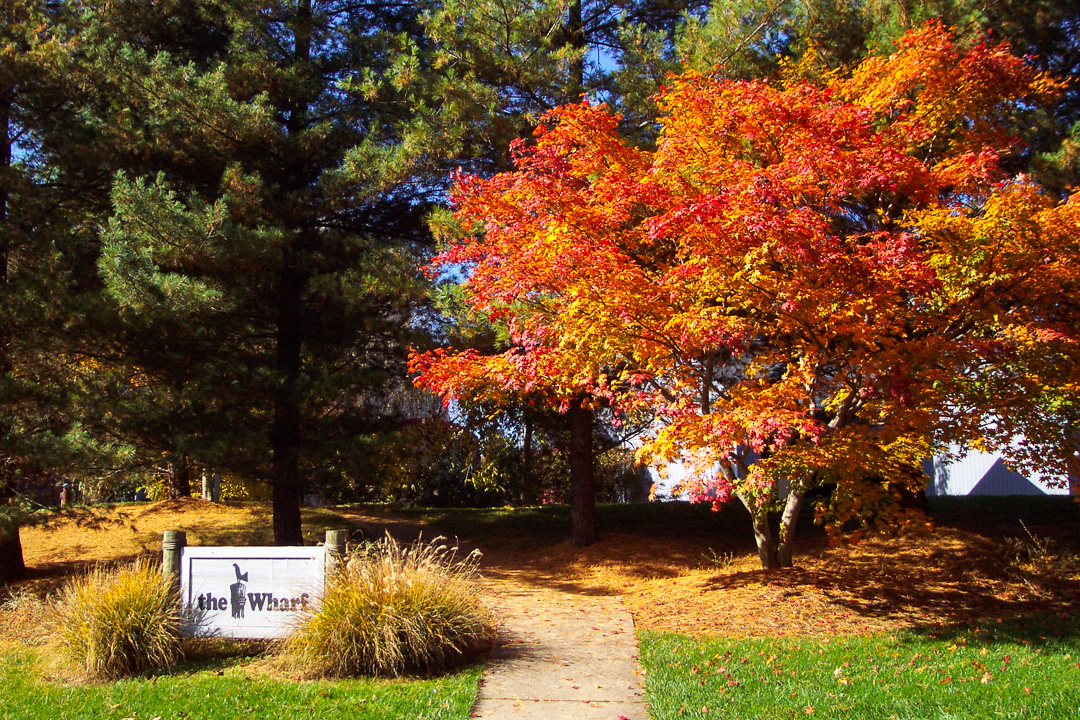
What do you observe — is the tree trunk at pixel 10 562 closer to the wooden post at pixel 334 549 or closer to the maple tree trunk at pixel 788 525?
the wooden post at pixel 334 549

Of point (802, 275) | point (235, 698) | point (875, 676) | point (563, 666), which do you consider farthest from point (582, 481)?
point (235, 698)

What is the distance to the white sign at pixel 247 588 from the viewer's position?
24.1 ft

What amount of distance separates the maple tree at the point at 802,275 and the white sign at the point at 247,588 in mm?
2631

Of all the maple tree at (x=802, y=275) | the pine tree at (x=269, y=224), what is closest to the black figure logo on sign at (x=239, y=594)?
the maple tree at (x=802, y=275)

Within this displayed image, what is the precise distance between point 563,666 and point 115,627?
3.84m

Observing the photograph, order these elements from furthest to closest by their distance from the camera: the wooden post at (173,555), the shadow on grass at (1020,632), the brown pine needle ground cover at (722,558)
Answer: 1. the brown pine needle ground cover at (722,558)
2. the wooden post at (173,555)
3. the shadow on grass at (1020,632)

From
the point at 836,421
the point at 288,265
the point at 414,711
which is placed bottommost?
the point at 414,711

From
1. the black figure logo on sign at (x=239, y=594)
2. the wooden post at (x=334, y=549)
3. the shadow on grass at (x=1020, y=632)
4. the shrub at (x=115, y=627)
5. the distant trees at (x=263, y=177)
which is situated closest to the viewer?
the shrub at (x=115, y=627)

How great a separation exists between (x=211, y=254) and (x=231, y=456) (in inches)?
119

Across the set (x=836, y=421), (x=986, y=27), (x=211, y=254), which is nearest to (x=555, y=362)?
(x=836, y=421)

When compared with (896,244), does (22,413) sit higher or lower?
lower

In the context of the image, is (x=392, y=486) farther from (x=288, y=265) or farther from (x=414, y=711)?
(x=414, y=711)

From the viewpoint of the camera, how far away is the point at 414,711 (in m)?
5.72

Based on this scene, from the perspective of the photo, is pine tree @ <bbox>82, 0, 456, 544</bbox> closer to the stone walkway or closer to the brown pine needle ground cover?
the brown pine needle ground cover
